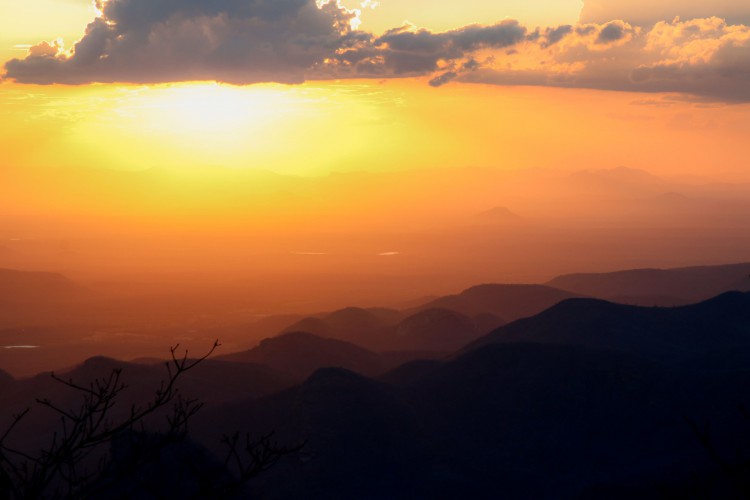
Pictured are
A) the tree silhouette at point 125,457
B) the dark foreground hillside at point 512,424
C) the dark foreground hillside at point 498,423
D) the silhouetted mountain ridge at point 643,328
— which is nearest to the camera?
the tree silhouette at point 125,457

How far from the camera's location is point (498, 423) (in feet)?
165

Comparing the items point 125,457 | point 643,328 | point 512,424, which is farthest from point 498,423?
point 125,457

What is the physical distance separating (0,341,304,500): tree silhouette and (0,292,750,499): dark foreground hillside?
1.03m

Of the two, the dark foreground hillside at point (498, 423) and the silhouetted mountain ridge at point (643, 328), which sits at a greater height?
the dark foreground hillside at point (498, 423)

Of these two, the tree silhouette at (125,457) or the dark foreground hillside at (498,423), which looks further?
the dark foreground hillside at (498,423)

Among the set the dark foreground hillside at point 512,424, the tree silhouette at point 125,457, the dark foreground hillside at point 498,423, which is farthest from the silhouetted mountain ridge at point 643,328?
the tree silhouette at point 125,457

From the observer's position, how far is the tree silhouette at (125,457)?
7.93m

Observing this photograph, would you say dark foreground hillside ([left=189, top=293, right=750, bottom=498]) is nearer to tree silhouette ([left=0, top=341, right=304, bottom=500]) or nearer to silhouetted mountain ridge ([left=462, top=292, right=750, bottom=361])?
silhouetted mountain ridge ([left=462, top=292, right=750, bottom=361])

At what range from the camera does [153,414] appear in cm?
5678

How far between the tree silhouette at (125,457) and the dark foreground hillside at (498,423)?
40.6 inches

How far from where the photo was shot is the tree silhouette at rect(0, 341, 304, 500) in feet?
26.0

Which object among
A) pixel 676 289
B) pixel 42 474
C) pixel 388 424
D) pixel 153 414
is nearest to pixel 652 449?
pixel 388 424

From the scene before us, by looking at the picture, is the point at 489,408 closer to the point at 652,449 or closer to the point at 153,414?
the point at 652,449

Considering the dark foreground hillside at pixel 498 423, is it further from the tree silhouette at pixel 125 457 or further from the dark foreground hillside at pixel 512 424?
the tree silhouette at pixel 125 457
